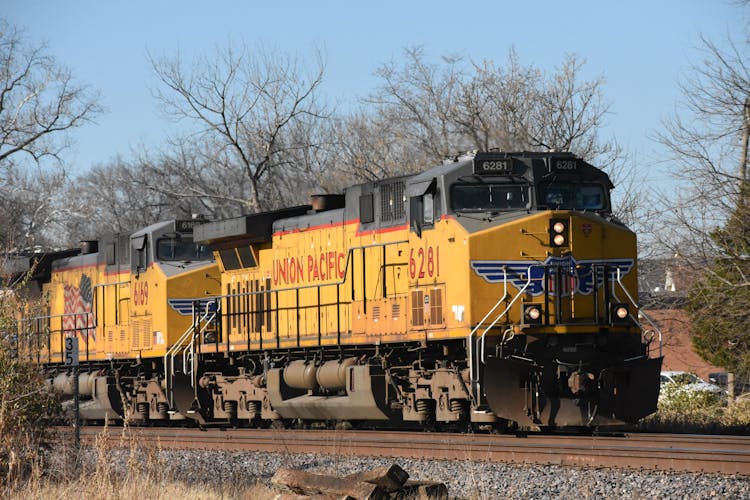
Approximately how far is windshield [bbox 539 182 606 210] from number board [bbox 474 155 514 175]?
20.7 inches

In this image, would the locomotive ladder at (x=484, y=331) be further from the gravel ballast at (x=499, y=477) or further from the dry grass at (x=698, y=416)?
the dry grass at (x=698, y=416)

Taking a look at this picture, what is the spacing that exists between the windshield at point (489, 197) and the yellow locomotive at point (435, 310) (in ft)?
0.06

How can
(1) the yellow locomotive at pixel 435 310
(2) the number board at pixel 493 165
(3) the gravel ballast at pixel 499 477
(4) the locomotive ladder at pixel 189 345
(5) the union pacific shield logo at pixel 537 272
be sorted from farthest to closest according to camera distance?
1. (4) the locomotive ladder at pixel 189 345
2. (2) the number board at pixel 493 165
3. (5) the union pacific shield logo at pixel 537 272
4. (1) the yellow locomotive at pixel 435 310
5. (3) the gravel ballast at pixel 499 477

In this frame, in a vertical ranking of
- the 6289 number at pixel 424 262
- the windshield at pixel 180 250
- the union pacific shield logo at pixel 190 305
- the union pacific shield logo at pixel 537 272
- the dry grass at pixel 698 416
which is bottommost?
the dry grass at pixel 698 416

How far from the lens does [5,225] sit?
3388 centimetres

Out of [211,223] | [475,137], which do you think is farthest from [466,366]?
[475,137]

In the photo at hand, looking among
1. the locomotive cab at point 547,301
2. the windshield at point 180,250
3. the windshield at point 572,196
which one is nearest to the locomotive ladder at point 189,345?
the windshield at point 180,250

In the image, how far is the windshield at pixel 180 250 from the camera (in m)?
20.2

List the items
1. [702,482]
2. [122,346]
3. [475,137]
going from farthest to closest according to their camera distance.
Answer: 1. [475,137]
2. [122,346]
3. [702,482]

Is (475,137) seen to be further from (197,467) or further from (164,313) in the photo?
(197,467)

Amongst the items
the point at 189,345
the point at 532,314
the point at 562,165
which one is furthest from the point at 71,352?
the point at 562,165

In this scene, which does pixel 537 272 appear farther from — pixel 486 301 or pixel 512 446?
pixel 512 446

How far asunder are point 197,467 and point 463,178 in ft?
15.8

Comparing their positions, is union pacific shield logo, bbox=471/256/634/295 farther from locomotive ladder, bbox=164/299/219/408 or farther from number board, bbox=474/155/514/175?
locomotive ladder, bbox=164/299/219/408
